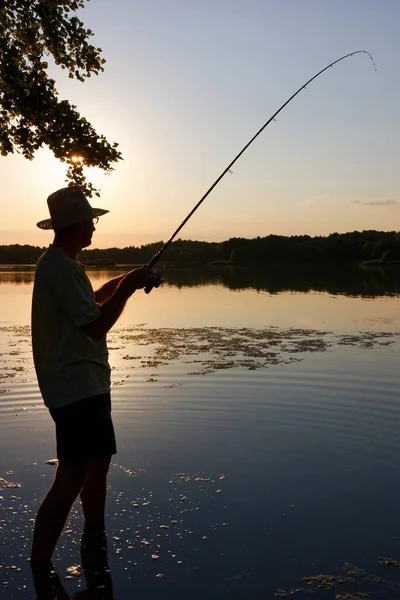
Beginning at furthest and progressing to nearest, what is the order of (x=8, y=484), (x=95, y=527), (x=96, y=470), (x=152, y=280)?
(x=8, y=484), (x=95, y=527), (x=96, y=470), (x=152, y=280)

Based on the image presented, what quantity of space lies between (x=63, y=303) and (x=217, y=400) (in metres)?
5.45

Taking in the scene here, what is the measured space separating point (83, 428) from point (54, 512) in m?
0.51

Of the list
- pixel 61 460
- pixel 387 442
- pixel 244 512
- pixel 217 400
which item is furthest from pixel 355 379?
pixel 61 460

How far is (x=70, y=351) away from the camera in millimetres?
3947

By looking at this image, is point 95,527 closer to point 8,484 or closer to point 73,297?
point 8,484

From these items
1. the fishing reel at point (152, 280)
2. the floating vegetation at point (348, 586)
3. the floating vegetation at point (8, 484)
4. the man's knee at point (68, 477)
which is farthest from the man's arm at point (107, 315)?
the floating vegetation at point (8, 484)

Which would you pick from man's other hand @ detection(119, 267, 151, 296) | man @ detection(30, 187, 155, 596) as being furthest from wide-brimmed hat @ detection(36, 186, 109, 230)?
man's other hand @ detection(119, 267, 151, 296)

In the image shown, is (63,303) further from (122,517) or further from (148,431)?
(148,431)

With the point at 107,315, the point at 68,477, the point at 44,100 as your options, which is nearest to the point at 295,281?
the point at 44,100

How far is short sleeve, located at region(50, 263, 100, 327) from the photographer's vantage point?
382cm

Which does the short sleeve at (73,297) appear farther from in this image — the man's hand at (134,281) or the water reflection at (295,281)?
the water reflection at (295,281)

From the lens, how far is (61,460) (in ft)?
13.4

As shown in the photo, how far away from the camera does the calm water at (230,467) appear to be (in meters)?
4.17

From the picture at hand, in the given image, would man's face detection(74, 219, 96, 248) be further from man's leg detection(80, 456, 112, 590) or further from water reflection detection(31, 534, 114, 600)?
water reflection detection(31, 534, 114, 600)
